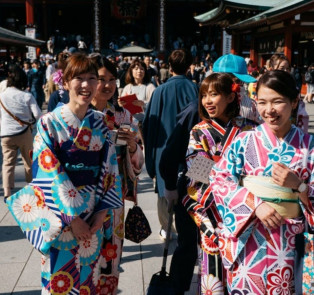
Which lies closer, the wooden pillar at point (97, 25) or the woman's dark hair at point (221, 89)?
the woman's dark hair at point (221, 89)

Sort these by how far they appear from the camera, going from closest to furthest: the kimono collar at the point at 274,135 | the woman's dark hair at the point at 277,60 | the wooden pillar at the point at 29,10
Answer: the kimono collar at the point at 274,135 → the woman's dark hair at the point at 277,60 → the wooden pillar at the point at 29,10

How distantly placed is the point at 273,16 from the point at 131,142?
10405mm

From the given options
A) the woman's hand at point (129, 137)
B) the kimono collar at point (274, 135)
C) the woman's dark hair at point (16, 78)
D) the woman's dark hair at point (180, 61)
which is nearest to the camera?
the kimono collar at point (274, 135)

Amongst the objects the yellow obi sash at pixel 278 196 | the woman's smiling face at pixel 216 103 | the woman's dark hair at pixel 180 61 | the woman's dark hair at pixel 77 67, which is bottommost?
the yellow obi sash at pixel 278 196

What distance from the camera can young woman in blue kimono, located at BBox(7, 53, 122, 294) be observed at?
6.79 ft

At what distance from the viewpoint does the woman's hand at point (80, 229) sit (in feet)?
6.91

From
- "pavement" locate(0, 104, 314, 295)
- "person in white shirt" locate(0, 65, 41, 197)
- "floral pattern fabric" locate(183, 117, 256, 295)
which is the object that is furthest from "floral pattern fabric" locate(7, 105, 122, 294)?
"person in white shirt" locate(0, 65, 41, 197)

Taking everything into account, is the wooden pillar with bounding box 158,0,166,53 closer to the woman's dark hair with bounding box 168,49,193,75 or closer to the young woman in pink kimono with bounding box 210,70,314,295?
the woman's dark hair with bounding box 168,49,193,75

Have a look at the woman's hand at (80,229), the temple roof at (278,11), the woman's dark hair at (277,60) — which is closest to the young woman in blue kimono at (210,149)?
the woman's hand at (80,229)

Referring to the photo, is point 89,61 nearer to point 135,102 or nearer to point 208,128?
point 208,128

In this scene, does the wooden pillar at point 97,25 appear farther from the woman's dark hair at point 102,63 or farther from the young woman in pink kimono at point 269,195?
the young woman in pink kimono at point 269,195

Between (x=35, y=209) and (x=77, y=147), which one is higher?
(x=77, y=147)

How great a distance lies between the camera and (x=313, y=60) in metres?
15.8

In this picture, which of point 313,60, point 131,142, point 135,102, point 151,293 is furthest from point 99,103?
point 313,60
